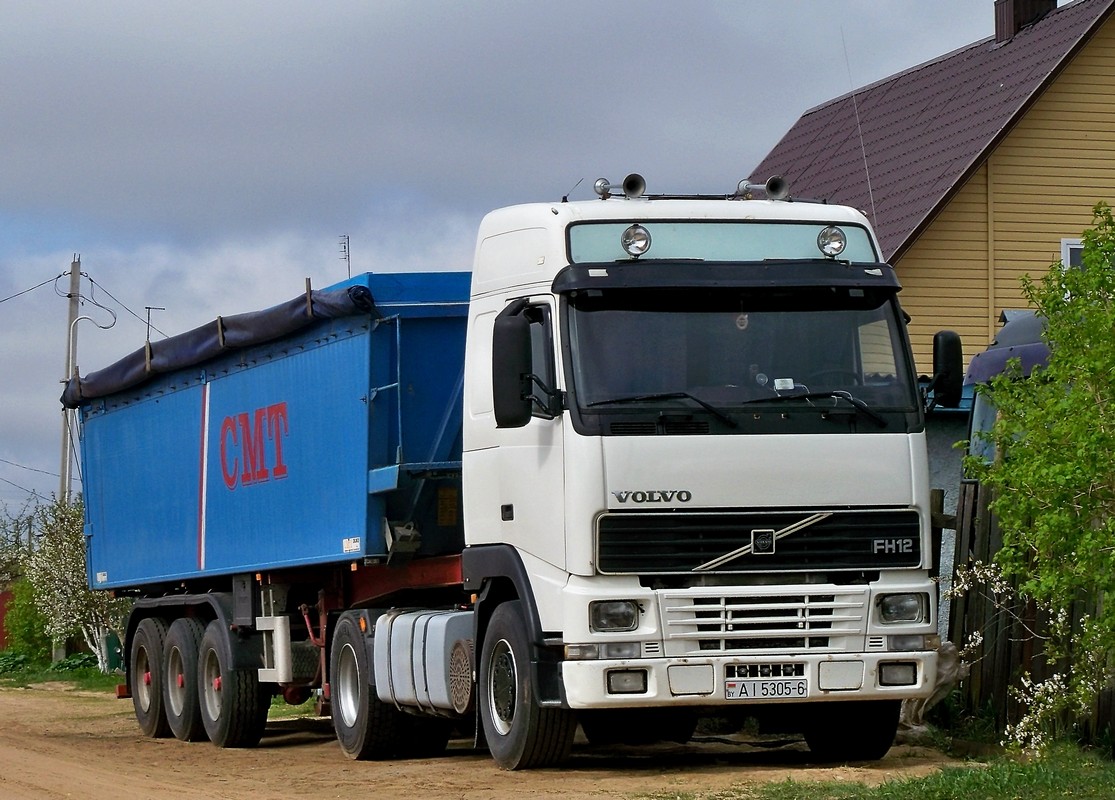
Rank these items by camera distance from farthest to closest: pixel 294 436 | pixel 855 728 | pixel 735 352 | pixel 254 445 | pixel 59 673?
1. pixel 59 673
2. pixel 254 445
3. pixel 294 436
4. pixel 855 728
5. pixel 735 352

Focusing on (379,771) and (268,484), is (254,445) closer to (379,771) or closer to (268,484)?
(268,484)

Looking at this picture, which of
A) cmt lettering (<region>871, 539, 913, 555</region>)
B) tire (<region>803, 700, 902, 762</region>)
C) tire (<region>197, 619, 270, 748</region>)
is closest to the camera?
cmt lettering (<region>871, 539, 913, 555</region>)

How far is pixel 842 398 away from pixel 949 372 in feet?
2.52

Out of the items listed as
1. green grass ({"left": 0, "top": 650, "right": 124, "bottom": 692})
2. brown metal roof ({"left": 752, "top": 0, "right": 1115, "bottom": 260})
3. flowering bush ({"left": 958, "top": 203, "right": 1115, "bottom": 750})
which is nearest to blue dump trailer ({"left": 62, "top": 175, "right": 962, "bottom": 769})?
flowering bush ({"left": 958, "top": 203, "right": 1115, "bottom": 750})

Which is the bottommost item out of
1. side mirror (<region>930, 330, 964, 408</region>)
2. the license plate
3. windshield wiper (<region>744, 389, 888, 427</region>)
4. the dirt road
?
the dirt road

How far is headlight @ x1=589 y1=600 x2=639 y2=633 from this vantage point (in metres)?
10.7

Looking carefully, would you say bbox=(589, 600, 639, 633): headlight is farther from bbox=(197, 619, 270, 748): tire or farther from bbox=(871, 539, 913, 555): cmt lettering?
bbox=(197, 619, 270, 748): tire

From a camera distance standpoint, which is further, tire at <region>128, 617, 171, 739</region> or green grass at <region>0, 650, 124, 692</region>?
green grass at <region>0, 650, 124, 692</region>

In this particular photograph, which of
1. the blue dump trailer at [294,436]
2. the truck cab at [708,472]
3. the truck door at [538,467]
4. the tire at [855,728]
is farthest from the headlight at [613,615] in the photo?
the blue dump trailer at [294,436]

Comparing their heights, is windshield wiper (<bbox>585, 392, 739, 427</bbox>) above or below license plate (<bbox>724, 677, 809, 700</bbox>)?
above

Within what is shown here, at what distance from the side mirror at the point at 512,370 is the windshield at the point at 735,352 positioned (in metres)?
0.30

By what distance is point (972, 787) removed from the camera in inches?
370

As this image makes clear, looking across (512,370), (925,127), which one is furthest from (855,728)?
(925,127)

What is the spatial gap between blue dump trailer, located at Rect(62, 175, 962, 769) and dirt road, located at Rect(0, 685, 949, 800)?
0.34 metres
